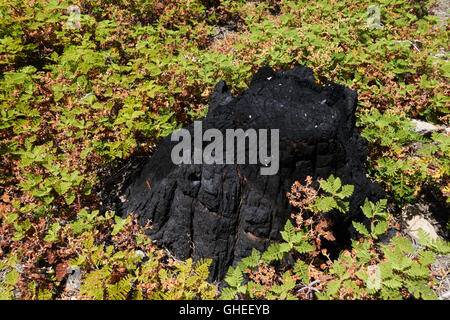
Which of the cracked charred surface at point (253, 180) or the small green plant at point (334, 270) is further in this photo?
the cracked charred surface at point (253, 180)

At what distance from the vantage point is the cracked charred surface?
3.73m

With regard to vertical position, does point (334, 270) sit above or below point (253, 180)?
below

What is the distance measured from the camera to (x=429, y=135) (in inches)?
212

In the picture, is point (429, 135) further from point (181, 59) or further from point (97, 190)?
point (97, 190)

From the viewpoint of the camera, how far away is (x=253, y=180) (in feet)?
12.2

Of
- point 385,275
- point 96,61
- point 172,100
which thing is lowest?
point 385,275

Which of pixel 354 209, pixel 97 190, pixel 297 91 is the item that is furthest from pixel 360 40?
pixel 97 190

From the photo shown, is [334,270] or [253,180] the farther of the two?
[253,180]

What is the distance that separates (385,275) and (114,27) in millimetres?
7302

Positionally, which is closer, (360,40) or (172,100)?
(172,100)

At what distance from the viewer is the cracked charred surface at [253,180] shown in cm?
373

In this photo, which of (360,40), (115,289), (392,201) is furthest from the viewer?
(360,40)

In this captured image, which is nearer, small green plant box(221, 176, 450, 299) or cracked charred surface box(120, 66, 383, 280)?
small green plant box(221, 176, 450, 299)

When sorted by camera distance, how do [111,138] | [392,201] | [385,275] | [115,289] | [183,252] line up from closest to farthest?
1. [385,275]
2. [115,289]
3. [183,252]
4. [392,201]
5. [111,138]
